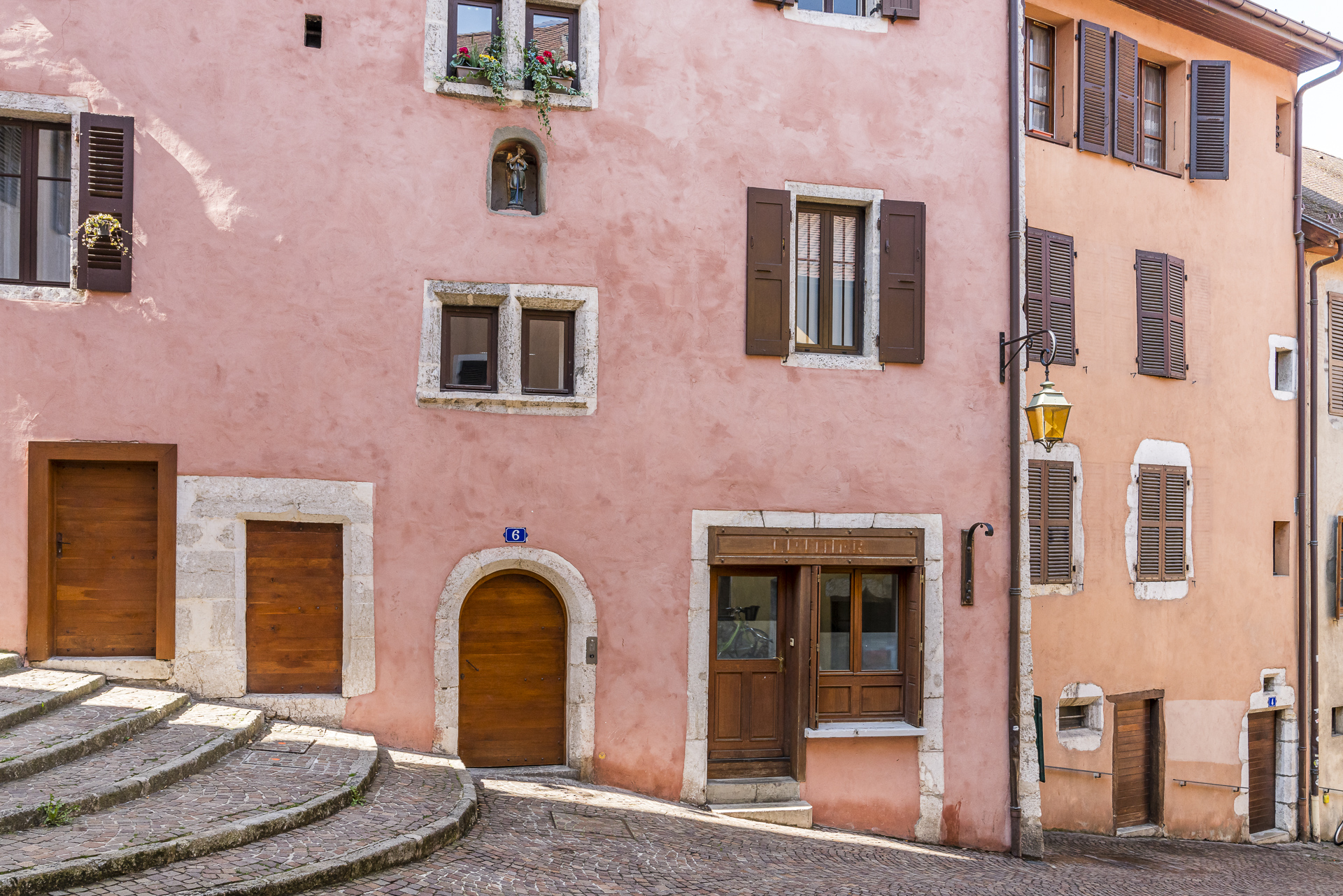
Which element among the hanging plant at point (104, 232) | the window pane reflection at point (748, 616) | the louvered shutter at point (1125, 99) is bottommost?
the window pane reflection at point (748, 616)

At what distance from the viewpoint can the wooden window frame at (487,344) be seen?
29.0 ft

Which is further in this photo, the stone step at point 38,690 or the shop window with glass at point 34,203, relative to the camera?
the shop window with glass at point 34,203

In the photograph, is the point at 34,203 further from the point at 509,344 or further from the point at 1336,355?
the point at 1336,355

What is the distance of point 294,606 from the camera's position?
849 cm

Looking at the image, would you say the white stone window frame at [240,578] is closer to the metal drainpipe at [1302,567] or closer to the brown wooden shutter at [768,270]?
the brown wooden shutter at [768,270]

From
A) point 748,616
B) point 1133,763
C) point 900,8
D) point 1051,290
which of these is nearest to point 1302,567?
point 1133,763

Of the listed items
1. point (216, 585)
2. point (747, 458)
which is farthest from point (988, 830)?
point (216, 585)

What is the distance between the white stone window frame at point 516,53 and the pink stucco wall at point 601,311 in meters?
0.10

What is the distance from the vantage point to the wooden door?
9336 millimetres

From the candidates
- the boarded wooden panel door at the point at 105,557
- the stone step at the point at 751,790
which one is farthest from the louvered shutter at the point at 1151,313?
the boarded wooden panel door at the point at 105,557

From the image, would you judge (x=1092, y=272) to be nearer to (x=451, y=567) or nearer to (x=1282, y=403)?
(x=1282, y=403)

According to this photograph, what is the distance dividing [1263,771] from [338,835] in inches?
463

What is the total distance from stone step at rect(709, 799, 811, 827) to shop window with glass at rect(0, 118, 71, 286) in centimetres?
687

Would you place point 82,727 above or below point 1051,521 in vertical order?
below
